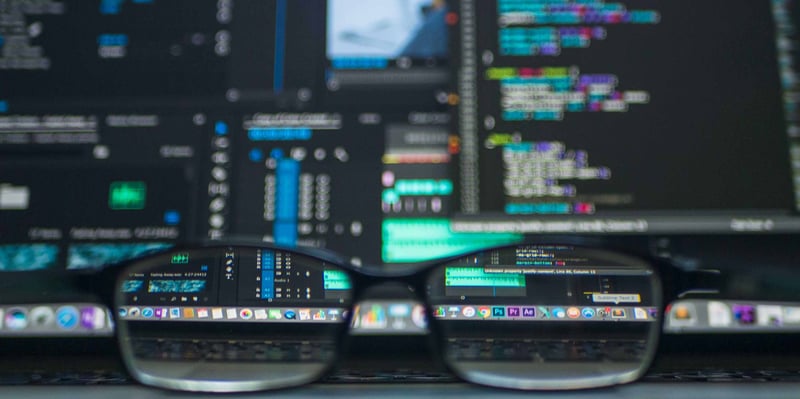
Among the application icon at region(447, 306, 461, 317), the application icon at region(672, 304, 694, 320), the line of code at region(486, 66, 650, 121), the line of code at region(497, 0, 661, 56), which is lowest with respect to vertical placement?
the application icon at region(672, 304, 694, 320)

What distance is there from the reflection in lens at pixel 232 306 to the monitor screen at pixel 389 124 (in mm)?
97

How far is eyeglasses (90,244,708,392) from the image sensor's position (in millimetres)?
353

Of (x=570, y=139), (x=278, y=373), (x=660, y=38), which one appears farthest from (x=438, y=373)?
(x=660, y=38)

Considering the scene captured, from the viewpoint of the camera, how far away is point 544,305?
359 mm

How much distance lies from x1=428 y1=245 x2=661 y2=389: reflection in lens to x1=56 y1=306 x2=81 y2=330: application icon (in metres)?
0.28

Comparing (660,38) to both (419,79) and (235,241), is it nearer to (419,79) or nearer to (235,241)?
(419,79)

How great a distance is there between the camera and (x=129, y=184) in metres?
0.47

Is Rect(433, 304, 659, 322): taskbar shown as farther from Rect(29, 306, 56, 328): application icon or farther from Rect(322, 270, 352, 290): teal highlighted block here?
Rect(29, 306, 56, 328): application icon

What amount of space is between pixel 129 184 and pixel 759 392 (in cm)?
54

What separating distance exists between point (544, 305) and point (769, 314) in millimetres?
185

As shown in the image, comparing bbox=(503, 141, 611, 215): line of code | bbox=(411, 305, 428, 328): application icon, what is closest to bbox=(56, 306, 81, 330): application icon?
bbox=(411, 305, 428, 328): application icon

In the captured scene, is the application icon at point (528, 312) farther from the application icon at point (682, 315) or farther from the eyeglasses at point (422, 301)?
the application icon at point (682, 315)

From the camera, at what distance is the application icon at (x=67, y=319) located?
14.9 inches

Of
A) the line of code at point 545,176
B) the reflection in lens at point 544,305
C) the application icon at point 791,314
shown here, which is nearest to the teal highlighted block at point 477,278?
the reflection in lens at point 544,305
